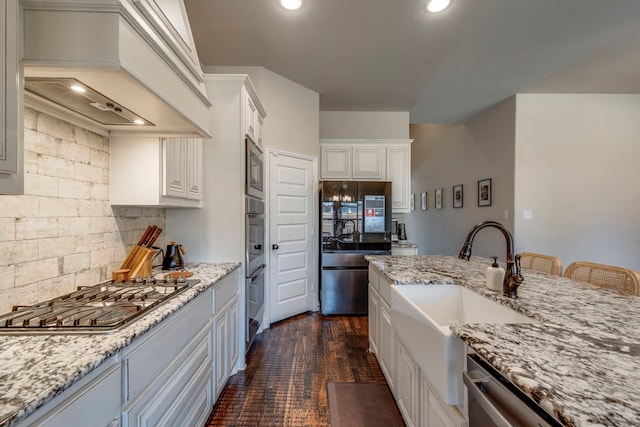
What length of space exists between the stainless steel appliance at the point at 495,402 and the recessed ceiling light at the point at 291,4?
2488 mm

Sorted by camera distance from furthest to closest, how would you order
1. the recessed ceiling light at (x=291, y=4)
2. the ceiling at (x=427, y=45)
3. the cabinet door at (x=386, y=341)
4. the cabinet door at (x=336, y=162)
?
the cabinet door at (x=336, y=162)
the ceiling at (x=427, y=45)
the recessed ceiling light at (x=291, y=4)
the cabinet door at (x=386, y=341)

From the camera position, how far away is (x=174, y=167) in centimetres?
186

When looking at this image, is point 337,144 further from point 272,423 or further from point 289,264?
point 272,423

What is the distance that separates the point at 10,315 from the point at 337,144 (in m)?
3.62

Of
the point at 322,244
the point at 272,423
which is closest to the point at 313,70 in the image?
the point at 322,244

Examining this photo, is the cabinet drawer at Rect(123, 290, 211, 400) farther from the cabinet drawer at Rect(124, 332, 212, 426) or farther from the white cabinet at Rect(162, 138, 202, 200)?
the white cabinet at Rect(162, 138, 202, 200)

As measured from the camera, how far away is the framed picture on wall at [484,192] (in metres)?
4.55

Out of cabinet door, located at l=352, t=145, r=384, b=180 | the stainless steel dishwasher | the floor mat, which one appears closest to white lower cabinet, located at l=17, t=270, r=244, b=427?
the floor mat

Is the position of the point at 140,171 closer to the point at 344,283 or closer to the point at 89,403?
the point at 89,403

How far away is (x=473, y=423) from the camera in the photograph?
0.86 metres

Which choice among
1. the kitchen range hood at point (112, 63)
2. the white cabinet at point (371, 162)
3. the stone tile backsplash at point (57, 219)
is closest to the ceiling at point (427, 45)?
the white cabinet at point (371, 162)

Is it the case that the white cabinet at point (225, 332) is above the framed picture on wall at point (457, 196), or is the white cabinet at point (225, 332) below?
below

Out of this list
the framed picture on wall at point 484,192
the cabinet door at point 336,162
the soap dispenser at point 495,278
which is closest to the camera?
the soap dispenser at point 495,278

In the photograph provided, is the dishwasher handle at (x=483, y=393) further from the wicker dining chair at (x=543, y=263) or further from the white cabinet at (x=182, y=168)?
the white cabinet at (x=182, y=168)
